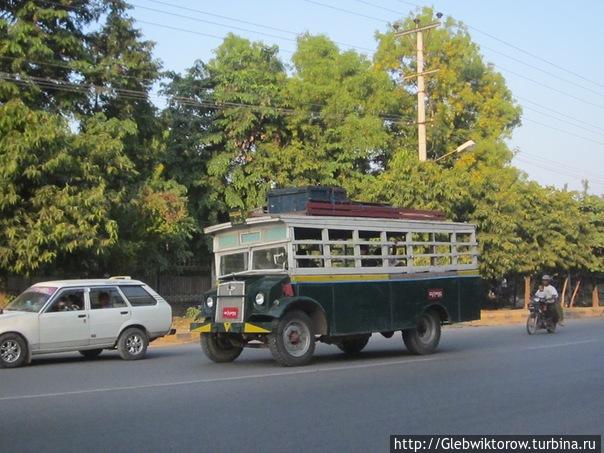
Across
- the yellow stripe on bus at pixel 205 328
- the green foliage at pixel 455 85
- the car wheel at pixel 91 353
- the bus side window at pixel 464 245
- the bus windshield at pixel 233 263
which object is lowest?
the car wheel at pixel 91 353

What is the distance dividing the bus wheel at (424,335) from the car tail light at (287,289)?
323 cm

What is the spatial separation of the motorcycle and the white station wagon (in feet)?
33.7

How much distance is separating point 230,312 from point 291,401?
3.94m

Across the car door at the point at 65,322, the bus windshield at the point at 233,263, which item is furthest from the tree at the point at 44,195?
the bus windshield at the point at 233,263

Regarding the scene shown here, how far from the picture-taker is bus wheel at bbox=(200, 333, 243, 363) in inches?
561

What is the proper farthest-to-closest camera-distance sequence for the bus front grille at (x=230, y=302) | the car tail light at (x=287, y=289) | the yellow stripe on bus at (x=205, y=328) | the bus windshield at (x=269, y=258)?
the yellow stripe on bus at (x=205, y=328) → the bus windshield at (x=269, y=258) → the bus front grille at (x=230, y=302) → the car tail light at (x=287, y=289)

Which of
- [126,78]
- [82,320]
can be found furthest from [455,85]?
[82,320]

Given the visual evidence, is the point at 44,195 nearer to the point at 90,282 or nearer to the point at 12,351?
the point at 90,282

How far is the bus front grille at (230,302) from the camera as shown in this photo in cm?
1316

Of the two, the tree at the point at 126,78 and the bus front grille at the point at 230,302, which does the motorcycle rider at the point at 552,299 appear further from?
the tree at the point at 126,78

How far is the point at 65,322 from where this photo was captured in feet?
48.2

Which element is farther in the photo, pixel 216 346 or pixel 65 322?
pixel 65 322

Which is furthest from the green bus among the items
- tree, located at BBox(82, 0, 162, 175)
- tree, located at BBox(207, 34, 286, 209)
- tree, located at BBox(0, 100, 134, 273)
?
tree, located at BBox(207, 34, 286, 209)

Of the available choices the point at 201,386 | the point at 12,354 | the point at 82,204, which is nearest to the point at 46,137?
the point at 82,204
